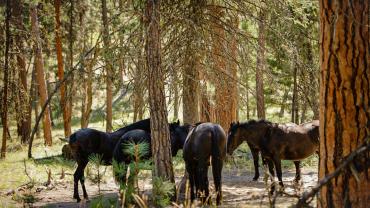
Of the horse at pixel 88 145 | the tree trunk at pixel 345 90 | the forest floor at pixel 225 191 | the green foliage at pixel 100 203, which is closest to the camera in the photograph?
the tree trunk at pixel 345 90

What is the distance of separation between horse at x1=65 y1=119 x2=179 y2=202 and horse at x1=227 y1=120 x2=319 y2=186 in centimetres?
214

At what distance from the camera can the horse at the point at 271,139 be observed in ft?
38.3

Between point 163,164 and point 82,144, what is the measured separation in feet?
8.73

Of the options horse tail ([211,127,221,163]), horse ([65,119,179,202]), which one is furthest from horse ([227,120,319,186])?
horse tail ([211,127,221,163])

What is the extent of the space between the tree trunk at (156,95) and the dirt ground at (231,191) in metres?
0.54

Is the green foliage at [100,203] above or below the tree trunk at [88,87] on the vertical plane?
below

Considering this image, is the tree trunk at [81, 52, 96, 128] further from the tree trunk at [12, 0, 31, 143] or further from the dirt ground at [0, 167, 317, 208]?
the tree trunk at [12, 0, 31, 143]

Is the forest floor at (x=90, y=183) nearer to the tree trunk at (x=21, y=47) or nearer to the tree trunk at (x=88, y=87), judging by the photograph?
the tree trunk at (x=88, y=87)

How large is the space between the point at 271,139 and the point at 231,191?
61.3 inches

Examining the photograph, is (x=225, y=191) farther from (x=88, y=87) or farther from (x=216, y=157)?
(x=88, y=87)

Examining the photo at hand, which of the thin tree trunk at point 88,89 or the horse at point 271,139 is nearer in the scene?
the thin tree trunk at point 88,89

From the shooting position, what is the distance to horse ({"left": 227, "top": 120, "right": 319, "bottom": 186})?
11.7 m

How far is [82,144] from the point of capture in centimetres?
1103

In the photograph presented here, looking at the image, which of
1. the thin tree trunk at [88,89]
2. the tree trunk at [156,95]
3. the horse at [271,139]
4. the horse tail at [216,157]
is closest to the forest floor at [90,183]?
the horse tail at [216,157]
